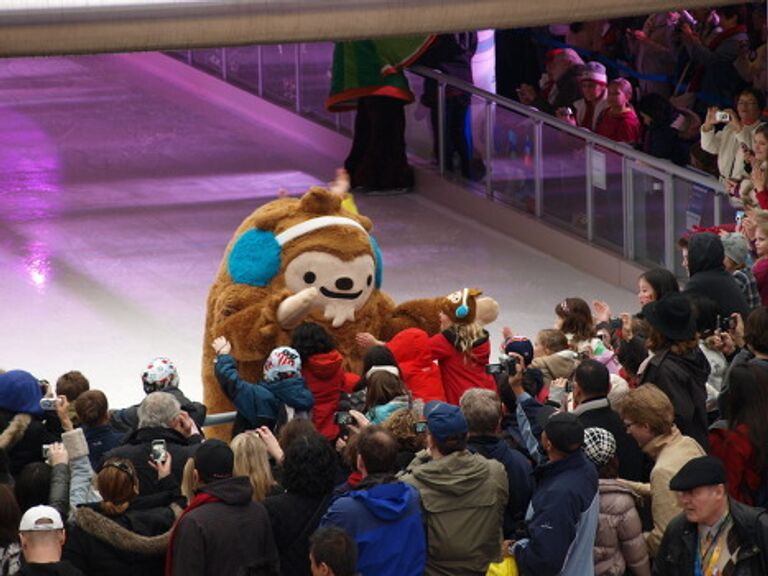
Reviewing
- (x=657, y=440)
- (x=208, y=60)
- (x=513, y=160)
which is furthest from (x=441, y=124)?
(x=657, y=440)

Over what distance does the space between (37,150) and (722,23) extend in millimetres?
6641

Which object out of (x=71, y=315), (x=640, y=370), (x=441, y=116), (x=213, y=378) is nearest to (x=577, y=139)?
(x=441, y=116)

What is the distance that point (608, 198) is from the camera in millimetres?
→ 13727

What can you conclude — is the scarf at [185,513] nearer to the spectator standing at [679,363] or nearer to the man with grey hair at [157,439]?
the man with grey hair at [157,439]

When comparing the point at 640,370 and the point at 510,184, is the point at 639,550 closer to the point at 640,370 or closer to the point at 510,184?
the point at 640,370

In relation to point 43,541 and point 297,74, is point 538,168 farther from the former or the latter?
point 43,541

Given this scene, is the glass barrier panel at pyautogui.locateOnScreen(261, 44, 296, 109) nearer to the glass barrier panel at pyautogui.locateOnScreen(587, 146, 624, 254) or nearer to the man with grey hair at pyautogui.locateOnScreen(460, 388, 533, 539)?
the glass barrier panel at pyautogui.locateOnScreen(587, 146, 624, 254)

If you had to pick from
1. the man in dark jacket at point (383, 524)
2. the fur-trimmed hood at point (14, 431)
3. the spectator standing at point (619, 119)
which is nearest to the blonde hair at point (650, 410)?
the man in dark jacket at point (383, 524)

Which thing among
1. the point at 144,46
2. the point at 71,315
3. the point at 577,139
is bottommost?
the point at 71,315

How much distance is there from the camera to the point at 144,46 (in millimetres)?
11039

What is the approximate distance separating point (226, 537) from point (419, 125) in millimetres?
10503

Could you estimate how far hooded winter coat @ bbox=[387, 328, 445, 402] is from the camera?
8391 millimetres

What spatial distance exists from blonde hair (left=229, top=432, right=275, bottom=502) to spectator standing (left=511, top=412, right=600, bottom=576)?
2.92 feet

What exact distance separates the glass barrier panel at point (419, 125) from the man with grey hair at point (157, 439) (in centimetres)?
922
